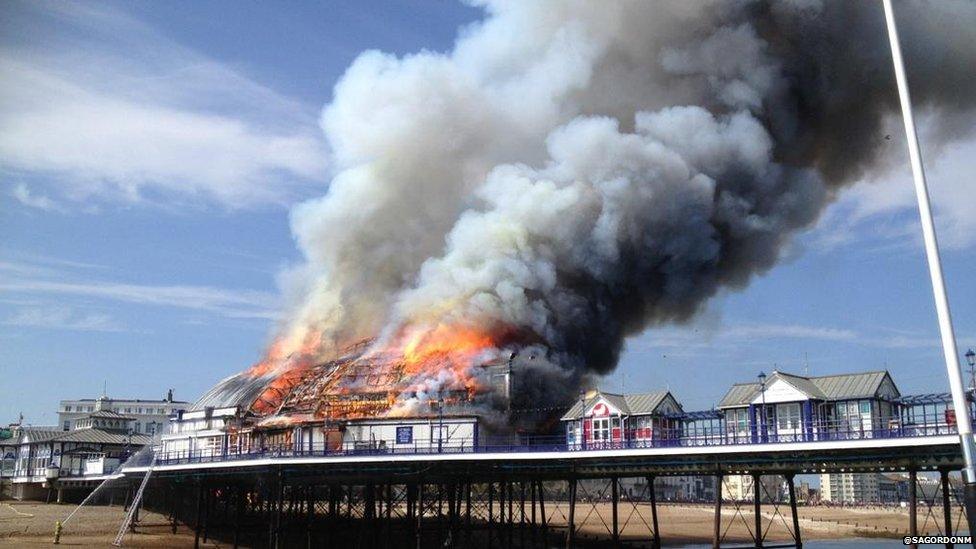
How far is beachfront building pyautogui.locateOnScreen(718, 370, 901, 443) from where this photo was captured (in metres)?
52.4

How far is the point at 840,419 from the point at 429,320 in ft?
117

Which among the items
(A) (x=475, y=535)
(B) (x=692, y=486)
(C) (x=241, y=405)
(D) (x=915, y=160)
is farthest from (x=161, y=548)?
(B) (x=692, y=486)

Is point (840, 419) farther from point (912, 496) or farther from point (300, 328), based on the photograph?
point (300, 328)

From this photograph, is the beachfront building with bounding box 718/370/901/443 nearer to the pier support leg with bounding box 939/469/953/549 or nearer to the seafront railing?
the seafront railing

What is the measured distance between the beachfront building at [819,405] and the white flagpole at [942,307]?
29.3 meters

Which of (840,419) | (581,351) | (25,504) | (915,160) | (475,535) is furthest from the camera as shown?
(25,504)

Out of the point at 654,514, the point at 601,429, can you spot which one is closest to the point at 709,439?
the point at 654,514

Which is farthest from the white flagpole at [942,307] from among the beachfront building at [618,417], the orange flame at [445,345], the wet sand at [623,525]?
the orange flame at [445,345]

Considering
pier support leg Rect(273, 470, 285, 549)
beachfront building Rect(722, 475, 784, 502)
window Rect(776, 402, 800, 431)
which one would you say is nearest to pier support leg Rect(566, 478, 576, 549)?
window Rect(776, 402, 800, 431)

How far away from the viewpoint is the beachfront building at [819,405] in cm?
5241

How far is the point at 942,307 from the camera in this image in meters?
22.2

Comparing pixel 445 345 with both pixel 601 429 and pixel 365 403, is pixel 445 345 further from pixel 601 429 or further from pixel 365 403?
pixel 601 429

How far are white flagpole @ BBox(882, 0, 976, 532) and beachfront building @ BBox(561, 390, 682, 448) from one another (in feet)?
142

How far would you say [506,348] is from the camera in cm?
7175
